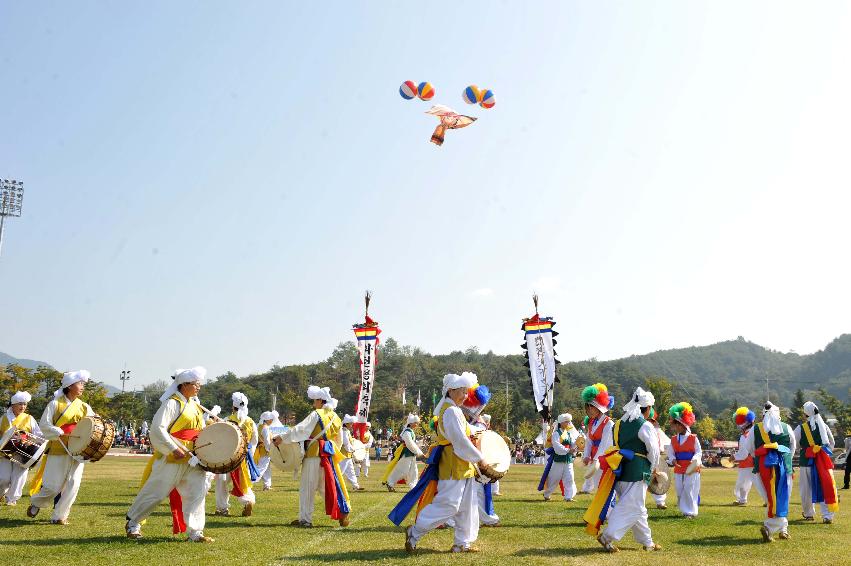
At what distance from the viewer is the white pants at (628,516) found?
879cm

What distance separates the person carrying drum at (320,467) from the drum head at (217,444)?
1.95m

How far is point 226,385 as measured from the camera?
10606 cm

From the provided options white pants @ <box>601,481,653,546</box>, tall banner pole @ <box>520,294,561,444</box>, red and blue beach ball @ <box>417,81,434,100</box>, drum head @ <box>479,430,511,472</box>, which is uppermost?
red and blue beach ball @ <box>417,81,434,100</box>

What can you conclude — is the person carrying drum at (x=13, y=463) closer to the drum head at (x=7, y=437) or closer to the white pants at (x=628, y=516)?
the drum head at (x=7, y=437)

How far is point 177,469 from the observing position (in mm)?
8789

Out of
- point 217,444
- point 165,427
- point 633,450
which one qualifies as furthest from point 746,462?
point 165,427

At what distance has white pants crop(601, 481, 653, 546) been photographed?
8789mm

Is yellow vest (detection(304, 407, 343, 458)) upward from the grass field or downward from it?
upward

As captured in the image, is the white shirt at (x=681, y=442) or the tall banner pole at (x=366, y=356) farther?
the tall banner pole at (x=366, y=356)

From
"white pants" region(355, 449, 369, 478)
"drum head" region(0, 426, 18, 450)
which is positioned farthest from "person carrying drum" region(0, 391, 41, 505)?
"white pants" region(355, 449, 369, 478)

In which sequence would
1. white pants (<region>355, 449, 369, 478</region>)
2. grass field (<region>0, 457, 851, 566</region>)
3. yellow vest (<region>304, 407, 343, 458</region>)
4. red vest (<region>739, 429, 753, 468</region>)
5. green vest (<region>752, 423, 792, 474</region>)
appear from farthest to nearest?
white pants (<region>355, 449, 369, 478</region>)
red vest (<region>739, 429, 753, 468</region>)
yellow vest (<region>304, 407, 343, 458</region>)
green vest (<region>752, 423, 792, 474</region>)
grass field (<region>0, 457, 851, 566</region>)

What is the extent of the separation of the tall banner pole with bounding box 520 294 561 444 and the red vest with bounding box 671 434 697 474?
10.2 m

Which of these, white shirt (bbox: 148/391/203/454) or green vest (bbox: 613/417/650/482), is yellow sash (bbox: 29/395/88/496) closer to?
white shirt (bbox: 148/391/203/454)

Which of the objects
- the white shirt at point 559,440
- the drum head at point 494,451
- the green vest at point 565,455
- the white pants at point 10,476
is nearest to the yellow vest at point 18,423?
the white pants at point 10,476
